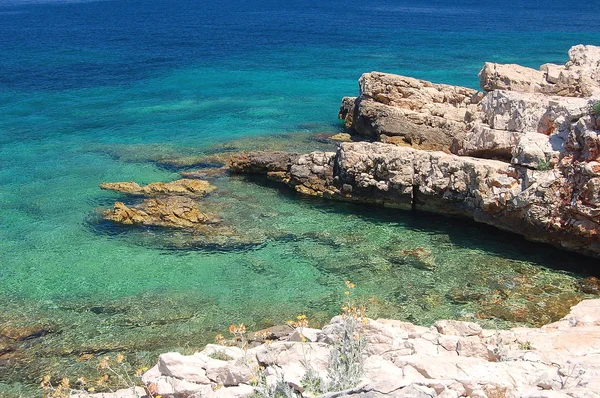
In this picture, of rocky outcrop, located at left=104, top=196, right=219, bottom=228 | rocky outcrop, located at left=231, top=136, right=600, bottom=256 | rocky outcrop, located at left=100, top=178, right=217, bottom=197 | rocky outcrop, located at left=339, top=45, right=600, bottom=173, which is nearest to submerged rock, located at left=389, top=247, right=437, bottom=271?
rocky outcrop, located at left=231, top=136, right=600, bottom=256

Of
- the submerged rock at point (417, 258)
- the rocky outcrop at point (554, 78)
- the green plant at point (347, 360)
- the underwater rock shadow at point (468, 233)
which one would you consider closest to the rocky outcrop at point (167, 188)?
the underwater rock shadow at point (468, 233)

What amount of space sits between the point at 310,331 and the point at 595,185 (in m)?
9.88

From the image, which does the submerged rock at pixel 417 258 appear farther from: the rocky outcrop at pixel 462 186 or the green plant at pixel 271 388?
the green plant at pixel 271 388

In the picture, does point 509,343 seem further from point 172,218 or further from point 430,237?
point 172,218

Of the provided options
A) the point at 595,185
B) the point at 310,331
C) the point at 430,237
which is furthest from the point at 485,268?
the point at 310,331

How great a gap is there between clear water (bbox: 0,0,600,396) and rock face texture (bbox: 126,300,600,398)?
3565 mm

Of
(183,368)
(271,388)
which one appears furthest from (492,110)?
(271,388)

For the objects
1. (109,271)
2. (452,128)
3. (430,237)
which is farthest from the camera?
(452,128)

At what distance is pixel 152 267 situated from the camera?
18.0 m

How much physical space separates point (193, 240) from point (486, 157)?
10.5 meters

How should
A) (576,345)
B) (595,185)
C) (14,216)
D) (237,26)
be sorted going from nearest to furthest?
1. (576,345)
2. (595,185)
3. (14,216)
4. (237,26)

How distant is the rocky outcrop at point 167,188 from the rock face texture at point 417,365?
12781 mm

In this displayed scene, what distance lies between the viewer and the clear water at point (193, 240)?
15328mm

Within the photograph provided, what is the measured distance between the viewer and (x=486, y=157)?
2119 centimetres
